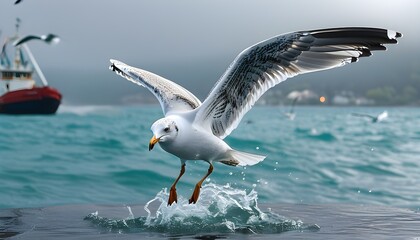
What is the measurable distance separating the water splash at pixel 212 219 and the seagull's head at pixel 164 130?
1.13 m

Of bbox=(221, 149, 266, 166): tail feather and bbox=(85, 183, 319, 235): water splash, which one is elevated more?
bbox=(221, 149, 266, 166): tail feather

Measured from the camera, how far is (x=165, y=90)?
29.4 ft

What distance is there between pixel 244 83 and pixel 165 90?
1160mm

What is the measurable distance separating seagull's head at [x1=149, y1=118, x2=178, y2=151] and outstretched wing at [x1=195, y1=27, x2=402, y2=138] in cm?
56

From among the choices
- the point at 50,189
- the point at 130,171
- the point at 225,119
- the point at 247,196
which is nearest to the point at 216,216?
the point at 247,196

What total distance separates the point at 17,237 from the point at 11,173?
1628 centimetres

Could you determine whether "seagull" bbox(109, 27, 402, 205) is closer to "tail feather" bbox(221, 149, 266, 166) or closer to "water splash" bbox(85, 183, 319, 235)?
"tail feather" bbox(221, 149, 266, 166)

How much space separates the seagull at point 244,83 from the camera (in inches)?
312

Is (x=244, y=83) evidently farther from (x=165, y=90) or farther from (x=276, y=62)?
(x=165, y=90)

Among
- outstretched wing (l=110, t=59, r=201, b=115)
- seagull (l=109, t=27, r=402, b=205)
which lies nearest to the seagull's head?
seagull (l=109, t=27, r=402, b=205)

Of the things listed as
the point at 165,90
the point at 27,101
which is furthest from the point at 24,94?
the point at 165,90

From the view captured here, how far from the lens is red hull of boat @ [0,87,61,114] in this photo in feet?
182

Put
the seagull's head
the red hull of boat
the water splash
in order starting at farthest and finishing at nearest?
the red hull of boat
the water splash
the seagull's head

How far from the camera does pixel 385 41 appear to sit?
25.5ft
